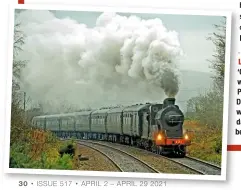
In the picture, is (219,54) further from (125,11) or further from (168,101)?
(125,11)

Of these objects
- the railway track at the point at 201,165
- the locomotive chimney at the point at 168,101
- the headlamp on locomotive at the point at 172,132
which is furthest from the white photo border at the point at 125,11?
the locomotive chimney at the point at 168,101

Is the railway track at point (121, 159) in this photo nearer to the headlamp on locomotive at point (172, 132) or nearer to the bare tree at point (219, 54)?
the headlamp on locomotive at point (172, 132)

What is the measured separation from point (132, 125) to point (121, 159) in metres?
0.21

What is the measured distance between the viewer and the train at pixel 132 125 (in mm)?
6812

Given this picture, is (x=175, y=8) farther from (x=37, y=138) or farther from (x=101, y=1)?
(x=37, y=138)

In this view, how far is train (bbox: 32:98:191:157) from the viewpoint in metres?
6.81

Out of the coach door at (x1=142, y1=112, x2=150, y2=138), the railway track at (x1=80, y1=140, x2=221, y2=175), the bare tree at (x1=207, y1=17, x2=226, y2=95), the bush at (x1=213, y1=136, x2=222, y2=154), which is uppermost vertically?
the bare tree at (x1=207, y1=17, x2=226, y2=95)

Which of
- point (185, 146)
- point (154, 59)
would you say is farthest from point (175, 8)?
point (185, 146)

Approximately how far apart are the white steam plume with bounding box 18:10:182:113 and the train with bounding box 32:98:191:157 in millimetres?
62

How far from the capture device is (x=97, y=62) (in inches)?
268

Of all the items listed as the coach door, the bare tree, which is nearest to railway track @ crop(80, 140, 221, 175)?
the coach door

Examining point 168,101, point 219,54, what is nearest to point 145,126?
point 168,101

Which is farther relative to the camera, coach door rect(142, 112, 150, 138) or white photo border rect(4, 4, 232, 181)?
coach door rect(142, 112, 150, 138)

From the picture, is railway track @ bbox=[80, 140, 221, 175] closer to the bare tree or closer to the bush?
the bush
